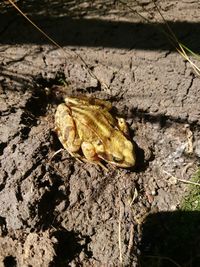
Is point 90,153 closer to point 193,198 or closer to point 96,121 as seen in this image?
point 96,121

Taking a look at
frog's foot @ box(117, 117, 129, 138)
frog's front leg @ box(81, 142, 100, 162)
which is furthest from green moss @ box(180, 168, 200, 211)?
frog's front leg @ box(81, 142, 100, 162)

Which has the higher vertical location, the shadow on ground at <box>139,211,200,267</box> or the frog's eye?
the frog's eye

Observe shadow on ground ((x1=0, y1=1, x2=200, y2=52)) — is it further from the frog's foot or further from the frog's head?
the frog's head

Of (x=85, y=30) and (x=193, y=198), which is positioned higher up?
(x=85, y=30)

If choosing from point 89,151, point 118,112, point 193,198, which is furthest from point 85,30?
point 193,198

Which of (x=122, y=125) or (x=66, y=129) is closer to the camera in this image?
(x=66, y=129)

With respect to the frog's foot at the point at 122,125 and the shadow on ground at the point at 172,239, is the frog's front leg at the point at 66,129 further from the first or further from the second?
the shadow on ground at the point at 172,239

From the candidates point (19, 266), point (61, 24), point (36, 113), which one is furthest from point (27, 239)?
point (61, 24)

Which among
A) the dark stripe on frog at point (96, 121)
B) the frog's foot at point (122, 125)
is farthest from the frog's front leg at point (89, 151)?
the frog's foot at point (122, 125)
